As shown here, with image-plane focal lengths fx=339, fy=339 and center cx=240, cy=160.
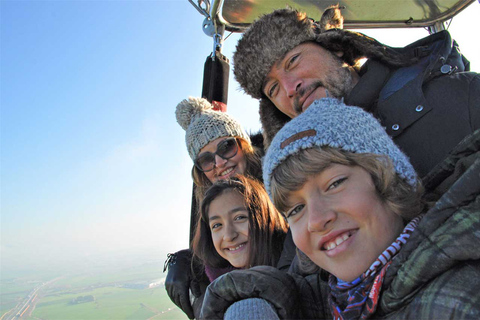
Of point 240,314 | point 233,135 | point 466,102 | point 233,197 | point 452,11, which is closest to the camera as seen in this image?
point 240,314

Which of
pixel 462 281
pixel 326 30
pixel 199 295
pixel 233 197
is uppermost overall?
pixel 326 30

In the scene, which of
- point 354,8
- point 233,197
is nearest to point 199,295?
point 233,197

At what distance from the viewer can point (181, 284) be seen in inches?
77.5

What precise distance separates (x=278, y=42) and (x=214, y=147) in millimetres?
759

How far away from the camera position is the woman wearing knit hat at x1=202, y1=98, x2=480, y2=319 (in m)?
0.66

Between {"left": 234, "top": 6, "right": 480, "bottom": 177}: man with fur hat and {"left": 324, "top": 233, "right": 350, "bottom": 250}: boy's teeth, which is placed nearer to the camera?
{"left": 324, "top": 233, "right": 350, "bottom": 250}: boy's teeth

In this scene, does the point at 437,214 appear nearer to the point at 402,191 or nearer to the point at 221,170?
the point at 402,191

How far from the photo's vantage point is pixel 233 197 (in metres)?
1.72

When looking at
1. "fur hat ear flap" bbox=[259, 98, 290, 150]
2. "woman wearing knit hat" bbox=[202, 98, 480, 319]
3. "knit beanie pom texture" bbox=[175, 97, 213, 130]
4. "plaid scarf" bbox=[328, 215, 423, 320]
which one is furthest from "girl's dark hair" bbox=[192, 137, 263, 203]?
"plaid scarf" bbox=[328, 215, 423, 320]

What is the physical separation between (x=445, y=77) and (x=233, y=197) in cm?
104

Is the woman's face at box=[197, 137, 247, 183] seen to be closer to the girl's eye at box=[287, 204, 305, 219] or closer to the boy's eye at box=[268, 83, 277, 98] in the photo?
the boy's eye at box=[268, 83, 277, 98]

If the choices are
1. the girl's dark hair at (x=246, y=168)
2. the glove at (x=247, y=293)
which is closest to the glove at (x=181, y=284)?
→ the girl's dark hair at (x=246, y=168)

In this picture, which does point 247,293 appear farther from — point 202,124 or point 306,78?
point 202,124

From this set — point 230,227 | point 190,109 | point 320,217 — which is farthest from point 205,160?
point 320,217
